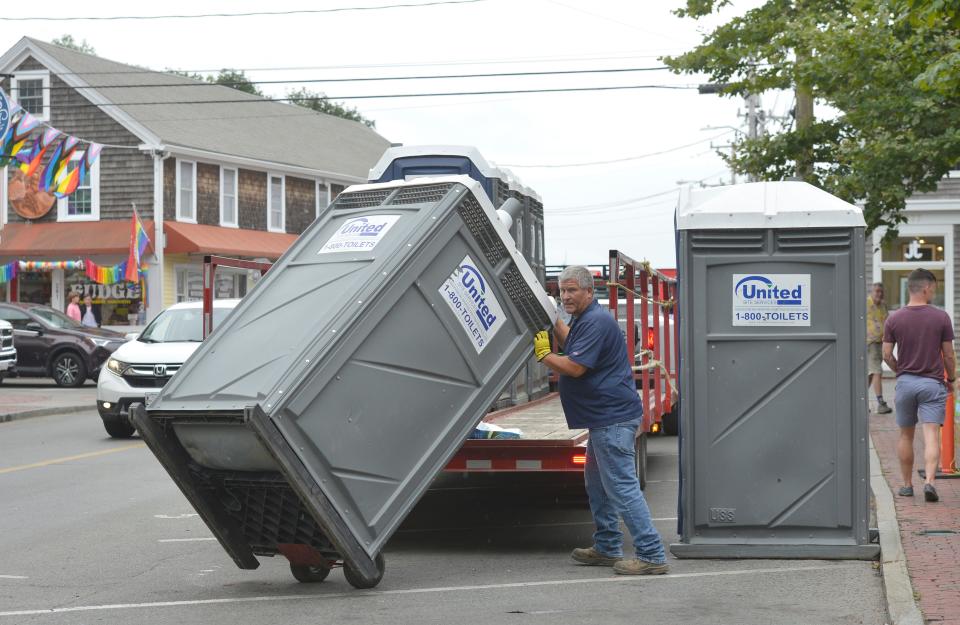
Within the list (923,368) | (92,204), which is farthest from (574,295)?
(92,204)

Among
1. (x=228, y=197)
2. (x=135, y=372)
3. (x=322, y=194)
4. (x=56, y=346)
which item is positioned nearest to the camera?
(x=135, y=372)

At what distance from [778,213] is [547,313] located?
1.72 meters

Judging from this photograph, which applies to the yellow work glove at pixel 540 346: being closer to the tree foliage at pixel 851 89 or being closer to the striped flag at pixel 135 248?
the tree foliage at pixel 851 89

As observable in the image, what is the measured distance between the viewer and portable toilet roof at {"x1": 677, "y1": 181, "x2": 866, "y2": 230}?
8.69 m

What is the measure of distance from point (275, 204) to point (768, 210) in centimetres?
3464

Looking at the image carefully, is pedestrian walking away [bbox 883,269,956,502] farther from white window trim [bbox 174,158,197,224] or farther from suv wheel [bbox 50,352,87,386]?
white window trim [bbox 174,158,197,224]

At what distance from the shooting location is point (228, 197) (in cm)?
3978

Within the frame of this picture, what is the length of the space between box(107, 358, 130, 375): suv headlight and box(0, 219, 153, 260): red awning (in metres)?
19.3

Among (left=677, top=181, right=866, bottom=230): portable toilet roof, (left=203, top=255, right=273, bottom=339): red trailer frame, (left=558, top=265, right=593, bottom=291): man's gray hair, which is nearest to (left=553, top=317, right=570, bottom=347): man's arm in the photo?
(left=558, top=265, right=593, bottom=291): man's gray hair

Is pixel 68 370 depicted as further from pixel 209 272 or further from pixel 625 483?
pixel 625 483

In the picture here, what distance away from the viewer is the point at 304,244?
8.38m

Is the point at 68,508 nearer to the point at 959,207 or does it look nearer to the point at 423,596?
the point at 423,596

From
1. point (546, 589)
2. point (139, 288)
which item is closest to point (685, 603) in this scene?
point (546, 589)

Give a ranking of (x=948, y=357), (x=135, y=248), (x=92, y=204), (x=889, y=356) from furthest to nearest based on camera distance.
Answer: (x=92, y=204)
(x=135, y=248)
(x=889, y=356)
(x=948, y=357)
